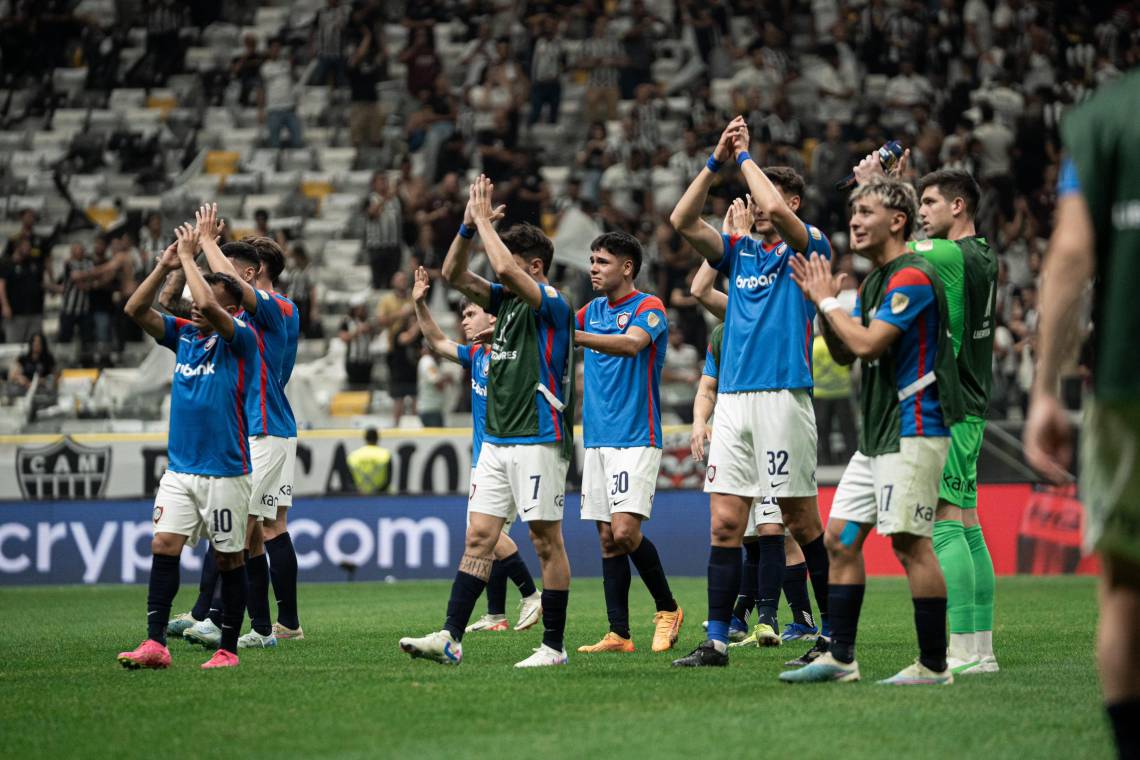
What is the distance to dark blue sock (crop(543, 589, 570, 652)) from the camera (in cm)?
825

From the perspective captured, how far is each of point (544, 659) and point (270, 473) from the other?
3053 millimetres

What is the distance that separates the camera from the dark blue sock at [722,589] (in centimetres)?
805

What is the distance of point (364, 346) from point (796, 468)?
12.5 meters

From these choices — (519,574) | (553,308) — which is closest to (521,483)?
(553,308)

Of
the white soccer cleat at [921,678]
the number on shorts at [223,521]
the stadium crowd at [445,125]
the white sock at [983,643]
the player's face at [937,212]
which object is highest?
the stadium crowd at [445,125]

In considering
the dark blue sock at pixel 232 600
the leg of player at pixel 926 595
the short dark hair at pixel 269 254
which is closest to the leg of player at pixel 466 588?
the dark blue sock at pixel 232 600

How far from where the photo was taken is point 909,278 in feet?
23.1

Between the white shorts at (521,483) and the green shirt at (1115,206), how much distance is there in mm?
4572

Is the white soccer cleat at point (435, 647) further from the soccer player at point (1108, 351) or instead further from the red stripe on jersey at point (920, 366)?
the soccer player at point (1108, 351)

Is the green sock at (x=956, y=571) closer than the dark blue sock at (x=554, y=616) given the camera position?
Yes

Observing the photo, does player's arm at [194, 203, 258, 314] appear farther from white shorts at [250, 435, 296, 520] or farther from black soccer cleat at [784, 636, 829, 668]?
black soccer cleat at [784, 636, 829, 668]

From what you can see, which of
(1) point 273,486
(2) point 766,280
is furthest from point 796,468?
(1) point 273,486

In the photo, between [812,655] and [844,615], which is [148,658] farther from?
[844,615]

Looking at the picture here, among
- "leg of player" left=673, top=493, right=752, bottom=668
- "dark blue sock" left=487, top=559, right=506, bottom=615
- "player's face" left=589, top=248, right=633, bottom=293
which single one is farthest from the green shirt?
"dark blue sock" left=487, top=559, right=506, bottom=615
